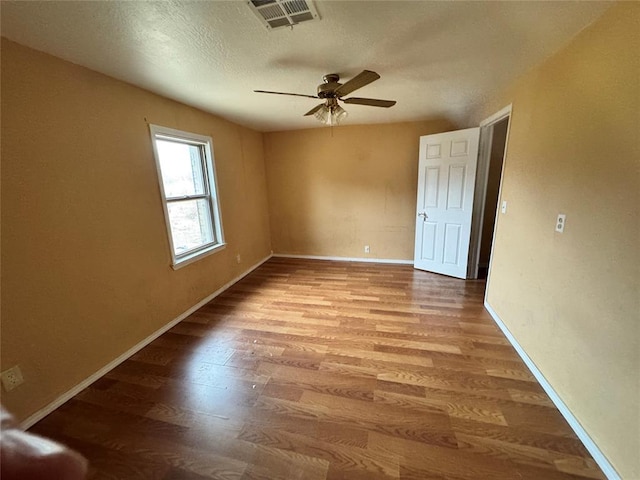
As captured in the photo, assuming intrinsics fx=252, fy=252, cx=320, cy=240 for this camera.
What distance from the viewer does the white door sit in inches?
126

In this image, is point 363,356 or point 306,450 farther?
point 363,356

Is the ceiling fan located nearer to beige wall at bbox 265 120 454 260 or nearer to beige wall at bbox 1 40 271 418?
beige wall at bbox 1 40 271 418

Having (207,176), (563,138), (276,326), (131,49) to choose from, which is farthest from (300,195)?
(563,138)

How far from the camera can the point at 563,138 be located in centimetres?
159

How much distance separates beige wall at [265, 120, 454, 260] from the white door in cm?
36

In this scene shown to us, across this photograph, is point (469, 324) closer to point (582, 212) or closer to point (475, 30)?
point (582, 212)

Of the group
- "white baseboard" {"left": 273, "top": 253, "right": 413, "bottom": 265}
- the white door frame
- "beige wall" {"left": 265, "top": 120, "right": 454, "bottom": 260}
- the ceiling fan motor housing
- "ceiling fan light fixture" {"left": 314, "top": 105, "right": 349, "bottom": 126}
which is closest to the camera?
the ceiling fan motor housing

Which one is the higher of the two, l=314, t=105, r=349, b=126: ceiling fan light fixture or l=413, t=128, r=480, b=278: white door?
l=314, t=105, r=349, b=126: ceiling fan light fixture

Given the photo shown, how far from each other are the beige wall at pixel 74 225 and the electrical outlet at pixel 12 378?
0.03 meters

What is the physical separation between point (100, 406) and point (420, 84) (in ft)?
11.5

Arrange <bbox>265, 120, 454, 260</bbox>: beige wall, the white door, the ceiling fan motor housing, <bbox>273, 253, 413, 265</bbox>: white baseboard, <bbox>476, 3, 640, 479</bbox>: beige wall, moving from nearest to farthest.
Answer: <bbox>476, 3, 640, 479</bbox>: beige wall < the ceiling fan motor housing < the white door < <bbox>265, 120, 454, 260</bbox>: beige wall < <bbox>273, 253, 413, 265</bbox>: white baseboard

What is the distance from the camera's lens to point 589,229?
4.50 ft

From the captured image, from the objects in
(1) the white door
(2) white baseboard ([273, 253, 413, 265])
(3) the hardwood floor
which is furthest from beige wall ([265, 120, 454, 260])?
(3) the hardwood floor

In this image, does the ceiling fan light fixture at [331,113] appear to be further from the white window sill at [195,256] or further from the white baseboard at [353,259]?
the white baseboard at [353,259]
